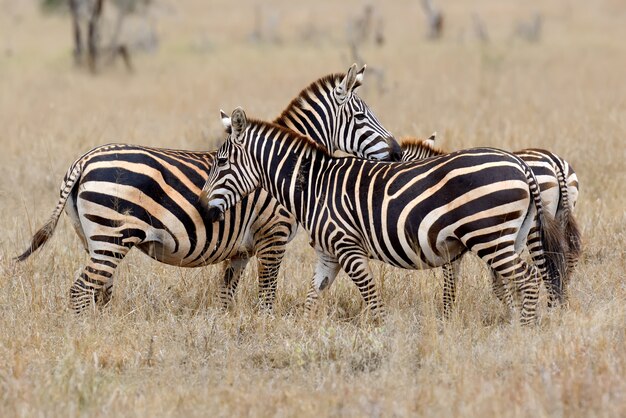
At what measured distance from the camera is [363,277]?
6.66m

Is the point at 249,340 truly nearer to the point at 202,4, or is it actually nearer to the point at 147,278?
the point at 147,278

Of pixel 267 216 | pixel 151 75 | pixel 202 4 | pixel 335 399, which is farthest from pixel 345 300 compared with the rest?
pixel 202 4

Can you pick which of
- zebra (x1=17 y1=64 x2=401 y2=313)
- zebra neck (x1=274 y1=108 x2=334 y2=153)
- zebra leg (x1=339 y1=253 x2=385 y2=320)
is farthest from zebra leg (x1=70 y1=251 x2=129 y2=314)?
zebra neck (x1=274 y1=108 x2=334 y2=153)

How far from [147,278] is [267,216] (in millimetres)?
1191

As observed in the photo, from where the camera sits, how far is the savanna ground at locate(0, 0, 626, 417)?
16.4 ft

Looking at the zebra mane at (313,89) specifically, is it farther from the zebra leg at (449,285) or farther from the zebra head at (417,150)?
the zebra leg at (449,285)

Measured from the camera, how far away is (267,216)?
290 inches

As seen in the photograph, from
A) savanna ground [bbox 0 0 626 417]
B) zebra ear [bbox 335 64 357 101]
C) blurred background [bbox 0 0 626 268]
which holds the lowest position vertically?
savanna ground [bbox 0 0 626 417]

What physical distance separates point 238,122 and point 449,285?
6.80 ft

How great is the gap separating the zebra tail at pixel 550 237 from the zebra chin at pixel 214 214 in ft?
7.50

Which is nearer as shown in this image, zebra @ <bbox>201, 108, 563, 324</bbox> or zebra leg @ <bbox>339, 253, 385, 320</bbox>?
zebra @ <bbox>201, 108, 563, 324</bbox>

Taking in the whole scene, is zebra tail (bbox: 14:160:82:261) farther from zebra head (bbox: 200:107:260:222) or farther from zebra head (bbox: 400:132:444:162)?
zebra head (bbox: 400:132:444:162)

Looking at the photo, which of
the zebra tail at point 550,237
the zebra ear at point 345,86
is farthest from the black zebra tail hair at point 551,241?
the zebra ear at point 345,86

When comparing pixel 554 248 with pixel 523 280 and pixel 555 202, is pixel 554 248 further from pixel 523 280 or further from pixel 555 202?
pixel 555 202
